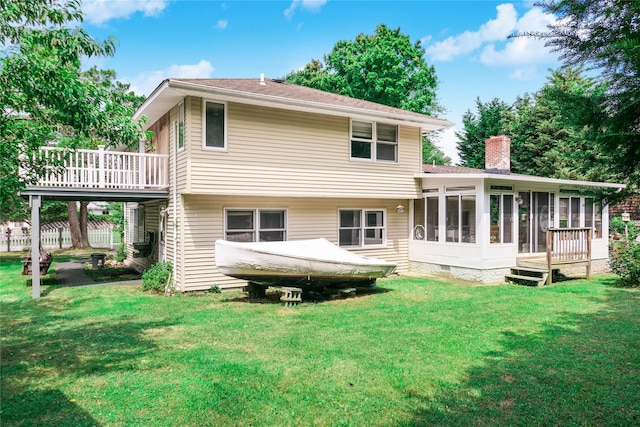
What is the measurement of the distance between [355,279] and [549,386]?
5961mm

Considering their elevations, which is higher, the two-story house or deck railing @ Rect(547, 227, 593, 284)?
the two-story house

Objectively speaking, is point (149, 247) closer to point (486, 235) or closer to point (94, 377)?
point (94, 377)

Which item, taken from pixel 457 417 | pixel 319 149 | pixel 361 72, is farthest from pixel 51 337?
pixel 361 72

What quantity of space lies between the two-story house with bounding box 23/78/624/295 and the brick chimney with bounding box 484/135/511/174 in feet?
0.15

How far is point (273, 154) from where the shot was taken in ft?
38.6

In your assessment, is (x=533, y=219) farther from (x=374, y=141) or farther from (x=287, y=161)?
(x=287, y=161)

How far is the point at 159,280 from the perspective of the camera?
10969 millimetres

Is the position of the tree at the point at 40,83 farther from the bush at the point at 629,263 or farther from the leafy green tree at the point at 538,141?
the leafy green tree at the point at 538,141

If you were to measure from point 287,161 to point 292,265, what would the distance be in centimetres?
384

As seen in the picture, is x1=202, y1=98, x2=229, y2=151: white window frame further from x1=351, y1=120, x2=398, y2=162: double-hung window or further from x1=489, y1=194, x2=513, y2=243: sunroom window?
x1=489, y1=194, x2=513, y2=243: sunroom window

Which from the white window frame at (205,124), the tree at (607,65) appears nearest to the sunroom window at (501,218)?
the white window frame at (205,124)

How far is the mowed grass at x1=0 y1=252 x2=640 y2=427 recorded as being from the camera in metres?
4.16

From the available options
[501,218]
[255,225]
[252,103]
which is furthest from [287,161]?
[501,218]

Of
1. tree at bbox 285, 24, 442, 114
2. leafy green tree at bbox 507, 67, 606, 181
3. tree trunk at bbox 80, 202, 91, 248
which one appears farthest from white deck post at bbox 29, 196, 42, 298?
tree at bbox 285, 24, 442, 114
